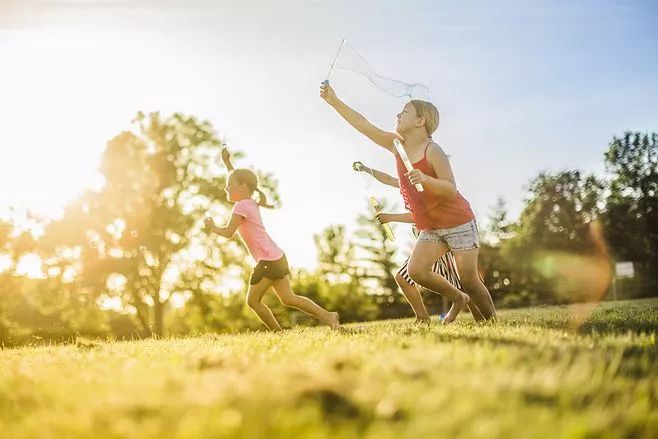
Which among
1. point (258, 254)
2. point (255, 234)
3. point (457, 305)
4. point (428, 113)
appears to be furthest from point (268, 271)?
point (428, 113)

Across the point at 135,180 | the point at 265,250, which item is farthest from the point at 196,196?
the point at 265,250

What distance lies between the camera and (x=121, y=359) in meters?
4.62

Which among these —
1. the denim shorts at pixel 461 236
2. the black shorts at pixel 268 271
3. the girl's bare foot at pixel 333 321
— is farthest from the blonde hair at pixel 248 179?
the denim shorts at pixel 461 236

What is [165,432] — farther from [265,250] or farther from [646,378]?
[265,250]

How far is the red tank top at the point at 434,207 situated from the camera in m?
7.49

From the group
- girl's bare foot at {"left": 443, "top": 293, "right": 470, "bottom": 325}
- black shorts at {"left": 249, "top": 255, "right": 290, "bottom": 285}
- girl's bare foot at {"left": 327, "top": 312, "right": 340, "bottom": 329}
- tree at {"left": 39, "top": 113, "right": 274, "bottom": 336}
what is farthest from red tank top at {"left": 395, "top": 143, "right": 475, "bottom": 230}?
tree at {"left": 39, "top": 113, "right": 274, "bottom": 336}

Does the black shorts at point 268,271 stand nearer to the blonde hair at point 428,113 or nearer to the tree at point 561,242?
the blonde hair at point 428,113

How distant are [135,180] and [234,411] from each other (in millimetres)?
39200

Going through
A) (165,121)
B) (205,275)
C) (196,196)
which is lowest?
(205,275)

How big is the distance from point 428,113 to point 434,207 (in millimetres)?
1138

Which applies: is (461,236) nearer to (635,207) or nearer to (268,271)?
(268,271)

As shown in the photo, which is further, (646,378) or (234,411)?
(646,378)

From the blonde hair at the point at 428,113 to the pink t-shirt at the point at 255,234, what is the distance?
2676 millimetres

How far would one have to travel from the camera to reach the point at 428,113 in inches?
305
